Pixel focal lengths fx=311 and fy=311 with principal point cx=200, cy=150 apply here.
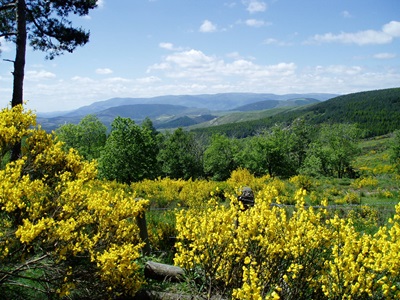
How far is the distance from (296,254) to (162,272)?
299cm

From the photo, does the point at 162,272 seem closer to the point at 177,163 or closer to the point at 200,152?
the point at 177,163

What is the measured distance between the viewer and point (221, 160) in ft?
152

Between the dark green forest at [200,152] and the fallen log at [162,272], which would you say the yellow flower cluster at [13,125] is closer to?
the fallen log at [162,272]

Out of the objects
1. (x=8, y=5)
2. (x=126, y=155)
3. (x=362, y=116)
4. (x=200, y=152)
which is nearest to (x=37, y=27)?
(x=8, y=5)

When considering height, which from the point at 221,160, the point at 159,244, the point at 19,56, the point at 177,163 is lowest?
the point at 177,163

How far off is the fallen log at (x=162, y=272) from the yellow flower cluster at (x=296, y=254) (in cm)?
145

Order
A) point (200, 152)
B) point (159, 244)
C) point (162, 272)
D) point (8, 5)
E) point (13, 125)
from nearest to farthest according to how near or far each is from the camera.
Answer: point (13, 125) < point (162, 272) < point (159, 244) < point (8, 5) < point (200, 152)

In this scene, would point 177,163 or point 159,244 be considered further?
point 177,163

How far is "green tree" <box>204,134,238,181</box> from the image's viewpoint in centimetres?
4638

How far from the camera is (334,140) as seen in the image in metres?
39.8

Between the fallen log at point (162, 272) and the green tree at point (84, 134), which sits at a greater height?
the green tree at point (84, 134)

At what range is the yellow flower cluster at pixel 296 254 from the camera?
3.10m

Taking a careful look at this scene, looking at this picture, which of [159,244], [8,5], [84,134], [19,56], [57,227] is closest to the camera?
[57,227]

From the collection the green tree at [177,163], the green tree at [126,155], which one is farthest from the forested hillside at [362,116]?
the green tree at [126,155]
